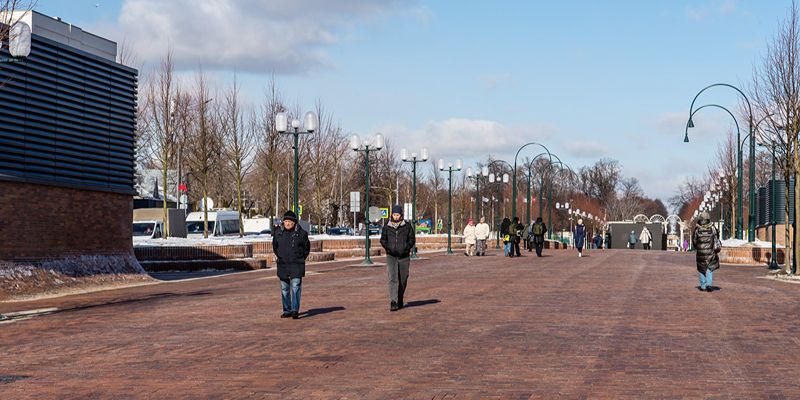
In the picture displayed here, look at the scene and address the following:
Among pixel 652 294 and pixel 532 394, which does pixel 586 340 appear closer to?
pixel 532 394

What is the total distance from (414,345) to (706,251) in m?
11.5

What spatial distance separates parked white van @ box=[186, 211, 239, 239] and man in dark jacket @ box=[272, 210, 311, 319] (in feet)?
125

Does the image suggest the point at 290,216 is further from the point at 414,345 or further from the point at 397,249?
the point at 414,345

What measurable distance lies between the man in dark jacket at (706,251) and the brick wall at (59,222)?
13.6m

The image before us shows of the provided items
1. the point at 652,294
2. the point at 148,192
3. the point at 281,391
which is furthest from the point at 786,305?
the point at 148,192

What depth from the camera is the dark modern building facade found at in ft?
71.4

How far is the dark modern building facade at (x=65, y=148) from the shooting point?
71.4ft

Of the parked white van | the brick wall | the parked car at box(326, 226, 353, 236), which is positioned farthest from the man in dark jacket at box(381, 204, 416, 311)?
the parked car at box(326, 226, 353, 236)

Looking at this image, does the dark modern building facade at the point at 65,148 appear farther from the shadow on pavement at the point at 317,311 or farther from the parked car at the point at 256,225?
the parked car at the point at 256,225

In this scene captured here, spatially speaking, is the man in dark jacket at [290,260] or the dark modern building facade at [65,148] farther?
the dark modern building facade at [65,148]

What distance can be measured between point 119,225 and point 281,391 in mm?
17982

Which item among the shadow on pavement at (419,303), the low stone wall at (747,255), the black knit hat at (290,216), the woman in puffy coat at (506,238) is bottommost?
the shadow on pavement at (419,303)

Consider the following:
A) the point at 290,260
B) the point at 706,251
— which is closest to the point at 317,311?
the point at 290,260

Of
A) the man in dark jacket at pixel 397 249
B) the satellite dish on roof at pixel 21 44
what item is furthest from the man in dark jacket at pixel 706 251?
the satellite dish on roof at pixel 21 44
